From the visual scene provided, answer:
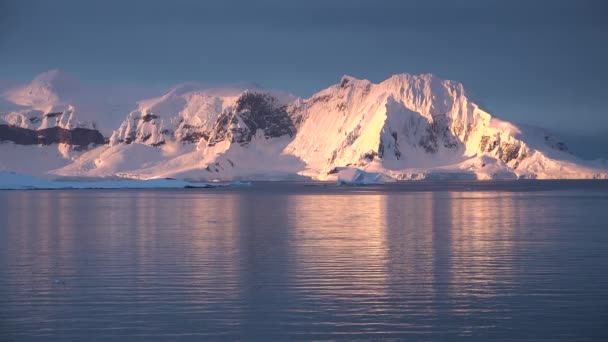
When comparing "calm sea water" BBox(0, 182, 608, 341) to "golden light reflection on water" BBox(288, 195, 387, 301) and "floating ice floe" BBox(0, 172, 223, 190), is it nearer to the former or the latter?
"golden light reflection on water" BBox(288, 195, 387, 301)

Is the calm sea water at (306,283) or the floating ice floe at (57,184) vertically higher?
the floating ice floe at (57,184)

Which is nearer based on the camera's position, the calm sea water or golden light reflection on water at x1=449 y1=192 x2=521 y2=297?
the calm sea water

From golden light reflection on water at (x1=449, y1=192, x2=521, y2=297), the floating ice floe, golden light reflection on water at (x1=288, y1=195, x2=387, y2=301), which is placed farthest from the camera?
the floating ice floe

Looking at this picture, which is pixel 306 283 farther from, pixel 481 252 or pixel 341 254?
pixel 481 252

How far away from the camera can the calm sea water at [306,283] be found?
785 inches

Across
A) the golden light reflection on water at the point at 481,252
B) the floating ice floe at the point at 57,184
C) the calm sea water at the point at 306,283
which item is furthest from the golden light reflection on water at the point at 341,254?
the floating ice floe at the point at 57,184

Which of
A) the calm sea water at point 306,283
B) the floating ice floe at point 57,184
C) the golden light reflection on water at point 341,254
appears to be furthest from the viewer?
the floating ice floe at point 57,184

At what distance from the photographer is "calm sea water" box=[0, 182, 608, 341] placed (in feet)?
65.4

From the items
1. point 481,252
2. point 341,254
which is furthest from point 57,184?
point 481,252

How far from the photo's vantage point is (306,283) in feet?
A: 85.0

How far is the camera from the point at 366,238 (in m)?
39.9

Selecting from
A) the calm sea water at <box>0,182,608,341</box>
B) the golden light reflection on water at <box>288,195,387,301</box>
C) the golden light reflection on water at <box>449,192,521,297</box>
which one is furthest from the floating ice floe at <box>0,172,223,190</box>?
the calm sea water at <box>0,182,608,341</box>

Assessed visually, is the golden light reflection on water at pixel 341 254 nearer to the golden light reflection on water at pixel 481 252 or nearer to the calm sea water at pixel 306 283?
the calm sea water at pixel 306 283

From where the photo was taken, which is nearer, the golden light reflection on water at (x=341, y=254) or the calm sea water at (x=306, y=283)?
the calm sea water at (x=306, y=283)
